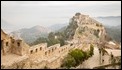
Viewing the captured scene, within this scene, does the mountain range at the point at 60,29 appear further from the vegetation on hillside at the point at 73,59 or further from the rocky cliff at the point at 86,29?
the vegetation on hillside at the point at 73,59

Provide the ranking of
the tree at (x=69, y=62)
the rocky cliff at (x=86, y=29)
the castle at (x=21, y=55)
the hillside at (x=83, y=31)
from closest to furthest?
the castle at (x=21, y=55), the tree at (x=69, y=62), the hillside at (x=83, y=31), the rocky cliff at (x=86, y=29)

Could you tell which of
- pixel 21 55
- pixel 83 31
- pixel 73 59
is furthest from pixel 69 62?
pixel 83 31

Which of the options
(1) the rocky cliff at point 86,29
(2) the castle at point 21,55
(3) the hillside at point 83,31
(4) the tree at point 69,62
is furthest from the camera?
(1) the rocky cliff at point 86,29

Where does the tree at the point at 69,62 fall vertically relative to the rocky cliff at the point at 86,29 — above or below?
above

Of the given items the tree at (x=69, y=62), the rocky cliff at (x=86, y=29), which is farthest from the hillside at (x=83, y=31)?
the tree at (x=69, y=62)

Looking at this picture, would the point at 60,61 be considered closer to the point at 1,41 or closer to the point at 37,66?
the point at 37,66

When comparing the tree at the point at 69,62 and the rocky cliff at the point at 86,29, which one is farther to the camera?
the rocky cliff at the point at 86,29

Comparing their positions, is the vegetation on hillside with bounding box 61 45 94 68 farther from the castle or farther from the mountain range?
the mountain range

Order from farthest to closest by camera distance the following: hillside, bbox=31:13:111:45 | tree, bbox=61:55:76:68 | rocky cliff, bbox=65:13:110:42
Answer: rocky cliff, bbox=65:13:110:42 < hillside, bbox=31:13:111:45 < tree, bbox=61:55:76:68

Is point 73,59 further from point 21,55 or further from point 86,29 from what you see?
point 86,29

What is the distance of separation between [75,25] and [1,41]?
3484cm

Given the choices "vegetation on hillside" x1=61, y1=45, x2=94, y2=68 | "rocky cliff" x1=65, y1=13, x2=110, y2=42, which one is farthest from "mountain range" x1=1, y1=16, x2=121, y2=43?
"vegetation on hillside" x1=61, y1=45, x2=94, y2=68

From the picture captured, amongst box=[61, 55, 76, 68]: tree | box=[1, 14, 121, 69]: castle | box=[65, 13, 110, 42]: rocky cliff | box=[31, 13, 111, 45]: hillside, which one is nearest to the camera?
box=[1, 14, 121, 69]: castle

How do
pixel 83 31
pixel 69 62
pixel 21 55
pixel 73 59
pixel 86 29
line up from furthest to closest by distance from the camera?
pixel 86 29
pixel 83 31
pixel 73 59
pixel 69 62
pixel 21 55
